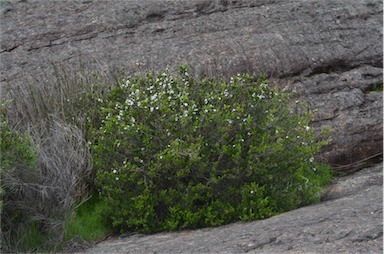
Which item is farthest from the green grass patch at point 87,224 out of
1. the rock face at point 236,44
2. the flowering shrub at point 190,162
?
the rock face at point 236,44

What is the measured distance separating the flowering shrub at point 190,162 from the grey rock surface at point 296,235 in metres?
0.22

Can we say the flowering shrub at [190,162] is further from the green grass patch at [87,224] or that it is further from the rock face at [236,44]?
the rock face at [236,44]

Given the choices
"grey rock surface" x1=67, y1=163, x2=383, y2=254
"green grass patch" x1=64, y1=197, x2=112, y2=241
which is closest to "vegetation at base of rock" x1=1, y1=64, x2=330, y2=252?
"green grass patch" x1=64, y1=197, x2=112, y2=241

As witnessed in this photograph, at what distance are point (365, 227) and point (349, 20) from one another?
632 centimetres

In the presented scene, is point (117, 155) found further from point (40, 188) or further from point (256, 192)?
point (256, 192)

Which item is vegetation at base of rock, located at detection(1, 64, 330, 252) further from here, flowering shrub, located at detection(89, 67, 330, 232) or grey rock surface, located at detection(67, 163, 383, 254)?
grey rock surface, located at detection(67, 163, 383, 254)

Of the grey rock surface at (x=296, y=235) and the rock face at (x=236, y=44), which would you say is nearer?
the grey rock surface at (x=296, y=235)

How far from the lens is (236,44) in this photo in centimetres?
1112

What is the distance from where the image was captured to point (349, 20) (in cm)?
1200

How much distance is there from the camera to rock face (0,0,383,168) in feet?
35.2

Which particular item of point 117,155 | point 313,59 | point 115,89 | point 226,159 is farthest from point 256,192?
point 313,59

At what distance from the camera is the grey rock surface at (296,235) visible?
6109 millimetres

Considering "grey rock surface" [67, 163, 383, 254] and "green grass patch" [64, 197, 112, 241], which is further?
"green grass patch" [64, 197, 112, 241]

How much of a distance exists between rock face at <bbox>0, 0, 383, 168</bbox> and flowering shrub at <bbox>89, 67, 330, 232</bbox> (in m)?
2.21
